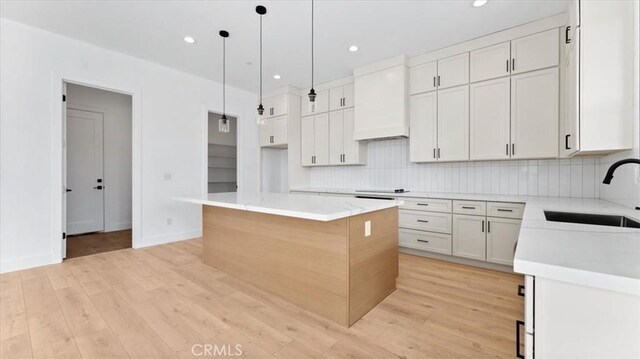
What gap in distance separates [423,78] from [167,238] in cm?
462

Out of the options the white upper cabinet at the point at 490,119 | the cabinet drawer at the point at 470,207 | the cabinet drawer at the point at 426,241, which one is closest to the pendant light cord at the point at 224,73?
the white upper cabinet at the point at 490,119

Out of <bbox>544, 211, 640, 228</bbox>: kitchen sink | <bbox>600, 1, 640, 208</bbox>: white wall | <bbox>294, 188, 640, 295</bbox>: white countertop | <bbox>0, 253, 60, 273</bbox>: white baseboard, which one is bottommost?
<bbox>0, 253, 60, 273</bbox>: white baseboard

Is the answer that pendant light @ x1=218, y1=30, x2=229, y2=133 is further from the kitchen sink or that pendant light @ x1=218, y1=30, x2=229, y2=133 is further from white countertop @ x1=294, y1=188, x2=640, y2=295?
the kitchen sink

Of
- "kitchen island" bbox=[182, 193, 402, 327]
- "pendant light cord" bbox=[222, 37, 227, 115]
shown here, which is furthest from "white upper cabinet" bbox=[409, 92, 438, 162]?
"pendant light cord" bbox=[222, 37, 227, 115]

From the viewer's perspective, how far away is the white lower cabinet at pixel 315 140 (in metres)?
4.95

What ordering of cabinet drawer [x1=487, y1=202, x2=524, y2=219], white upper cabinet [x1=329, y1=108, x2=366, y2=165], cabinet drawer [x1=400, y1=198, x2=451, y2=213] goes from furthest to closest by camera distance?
white upper cabinet [x1=329, y1=108, x2=366, y2=165] < cabinet drawer [x1=400, y1=198, x2=451, y2=213] < cabinet drawer [x1=487, y1=202, x2=524, y2=219]

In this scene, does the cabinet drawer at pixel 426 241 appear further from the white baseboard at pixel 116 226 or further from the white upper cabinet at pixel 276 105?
the white baseboard at pixel 116 226

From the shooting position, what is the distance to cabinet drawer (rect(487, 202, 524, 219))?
2846 mm

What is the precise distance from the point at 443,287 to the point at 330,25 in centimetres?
308

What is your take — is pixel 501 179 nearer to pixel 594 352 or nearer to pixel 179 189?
pixel 594 352

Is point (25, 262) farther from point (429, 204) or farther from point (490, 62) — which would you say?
point (490, 62)

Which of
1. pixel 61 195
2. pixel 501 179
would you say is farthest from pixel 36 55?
pixel 501 179

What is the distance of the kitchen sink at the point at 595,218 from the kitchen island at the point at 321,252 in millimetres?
1213

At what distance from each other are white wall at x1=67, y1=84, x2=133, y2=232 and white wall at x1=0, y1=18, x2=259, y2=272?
190 centimetres
